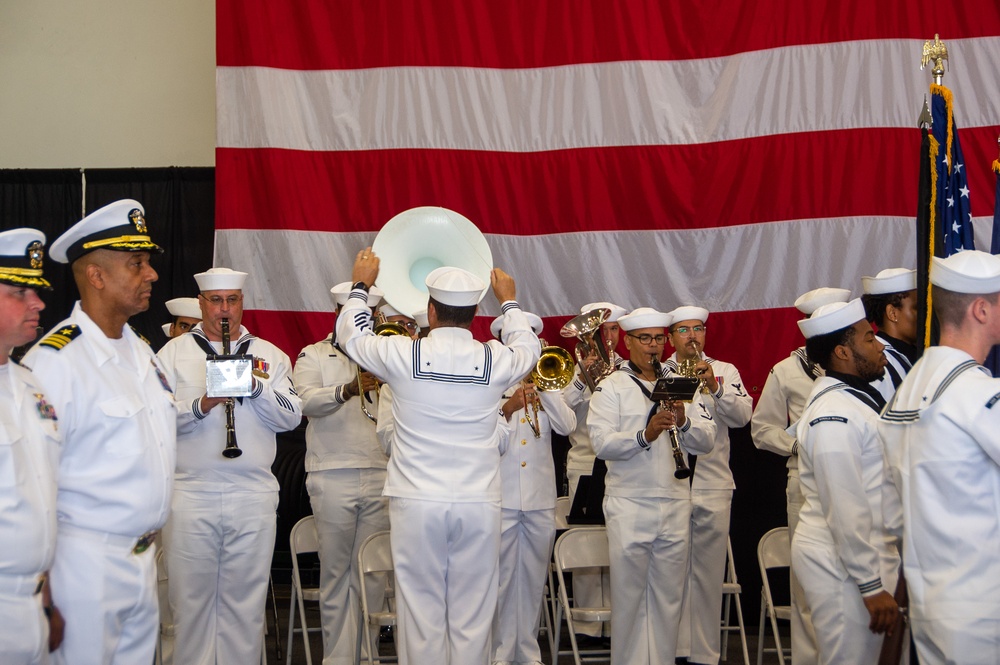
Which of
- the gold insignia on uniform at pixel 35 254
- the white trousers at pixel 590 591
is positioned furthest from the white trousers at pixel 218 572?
the white trousers at pixel 590 591

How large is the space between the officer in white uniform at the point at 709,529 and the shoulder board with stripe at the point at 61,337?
3.67m

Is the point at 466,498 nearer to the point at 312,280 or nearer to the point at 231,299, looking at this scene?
the point at 231,299

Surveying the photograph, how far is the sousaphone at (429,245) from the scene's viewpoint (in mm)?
6945

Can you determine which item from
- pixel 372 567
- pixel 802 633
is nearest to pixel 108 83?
pixel 372 567

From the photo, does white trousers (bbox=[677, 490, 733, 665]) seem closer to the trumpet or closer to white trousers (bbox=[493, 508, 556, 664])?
the trumpet

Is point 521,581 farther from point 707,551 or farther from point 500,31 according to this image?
point 500,31

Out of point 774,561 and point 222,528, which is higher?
point 222,528

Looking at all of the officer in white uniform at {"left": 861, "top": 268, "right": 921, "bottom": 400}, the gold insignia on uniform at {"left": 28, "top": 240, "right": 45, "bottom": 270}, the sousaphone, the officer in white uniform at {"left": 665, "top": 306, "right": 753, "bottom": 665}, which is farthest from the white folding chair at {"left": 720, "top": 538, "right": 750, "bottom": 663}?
the gold insignia on uniform at {"left": 28, "top": 240, "right": 45, "bottom": 270}

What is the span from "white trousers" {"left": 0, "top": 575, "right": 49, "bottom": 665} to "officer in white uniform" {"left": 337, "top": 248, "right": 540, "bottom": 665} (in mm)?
1893

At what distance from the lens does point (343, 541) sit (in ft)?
20.2

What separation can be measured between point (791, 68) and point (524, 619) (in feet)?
14.2

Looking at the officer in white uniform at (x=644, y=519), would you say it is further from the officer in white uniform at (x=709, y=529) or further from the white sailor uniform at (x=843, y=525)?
the white sailor uniform at (x=843, y=525)

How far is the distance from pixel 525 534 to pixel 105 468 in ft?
9.94

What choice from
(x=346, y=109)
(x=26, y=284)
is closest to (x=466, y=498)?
(x=26, y=284)
